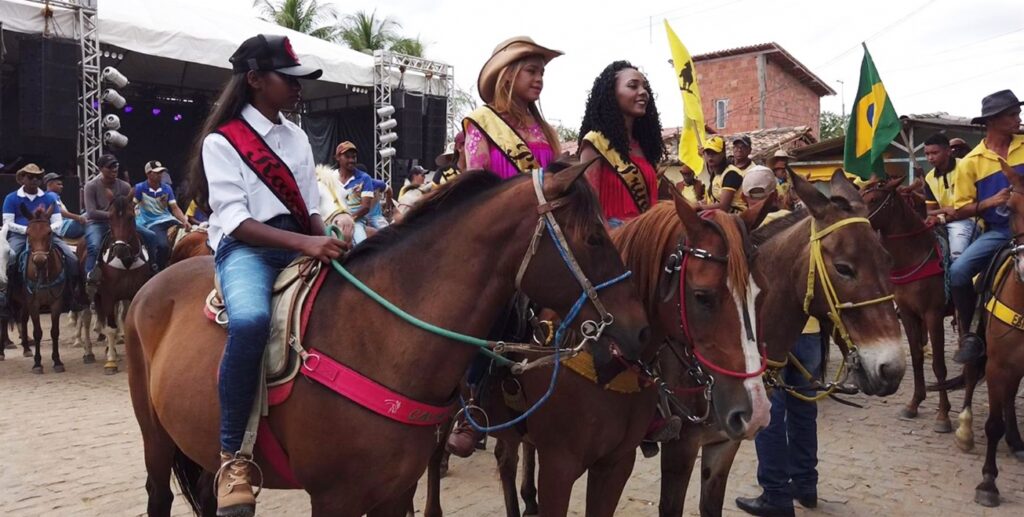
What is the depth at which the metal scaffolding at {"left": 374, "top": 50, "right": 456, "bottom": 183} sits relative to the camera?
1839 cm

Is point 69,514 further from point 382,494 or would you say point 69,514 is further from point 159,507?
point 382,494

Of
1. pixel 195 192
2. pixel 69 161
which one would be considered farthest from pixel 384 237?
pixel 69 161

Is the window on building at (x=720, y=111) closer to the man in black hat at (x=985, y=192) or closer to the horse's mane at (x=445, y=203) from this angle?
the man in black hat at (x=985, y=192)

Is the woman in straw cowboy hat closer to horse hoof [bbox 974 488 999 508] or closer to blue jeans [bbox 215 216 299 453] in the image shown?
blue jeans [bbox 215 216 299 453]

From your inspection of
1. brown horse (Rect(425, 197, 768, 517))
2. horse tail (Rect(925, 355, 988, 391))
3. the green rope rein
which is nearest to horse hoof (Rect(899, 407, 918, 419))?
horse tail (Rect(925, 355, 988, 391))

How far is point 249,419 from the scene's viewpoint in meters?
2.53

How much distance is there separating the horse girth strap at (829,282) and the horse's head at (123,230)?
905cm

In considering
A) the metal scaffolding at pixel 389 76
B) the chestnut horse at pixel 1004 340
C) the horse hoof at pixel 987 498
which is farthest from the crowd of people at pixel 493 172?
the metal scaffolding at pixel 389 76

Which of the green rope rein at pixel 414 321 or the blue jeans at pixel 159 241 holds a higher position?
the green rope rein at pixel 414 321

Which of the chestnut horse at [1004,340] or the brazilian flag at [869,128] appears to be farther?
the brazilian flag at [869,128]

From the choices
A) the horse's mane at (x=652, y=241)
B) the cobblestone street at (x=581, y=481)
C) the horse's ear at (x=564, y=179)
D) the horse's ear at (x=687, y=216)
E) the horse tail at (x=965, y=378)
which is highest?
the horse's ear at (x=564, y=179)

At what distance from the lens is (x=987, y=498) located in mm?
5027

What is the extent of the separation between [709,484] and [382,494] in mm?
2167

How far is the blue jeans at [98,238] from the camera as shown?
32.0 ft
